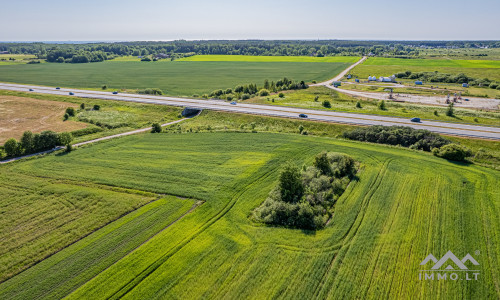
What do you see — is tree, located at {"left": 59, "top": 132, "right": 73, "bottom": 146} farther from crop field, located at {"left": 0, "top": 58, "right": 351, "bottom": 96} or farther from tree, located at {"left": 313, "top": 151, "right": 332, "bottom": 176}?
crop field, located at {"left": 0, "top": 58, "right": 351, "bottom": 96}

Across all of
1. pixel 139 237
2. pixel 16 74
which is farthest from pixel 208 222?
pixel 16 74

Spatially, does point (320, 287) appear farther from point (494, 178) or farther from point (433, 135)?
point (433, 135)

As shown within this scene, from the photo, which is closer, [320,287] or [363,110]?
[320,287]

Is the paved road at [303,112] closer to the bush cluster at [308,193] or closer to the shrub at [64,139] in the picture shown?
the bush cluster at [308,193]

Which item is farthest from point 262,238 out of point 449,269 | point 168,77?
point 168,77

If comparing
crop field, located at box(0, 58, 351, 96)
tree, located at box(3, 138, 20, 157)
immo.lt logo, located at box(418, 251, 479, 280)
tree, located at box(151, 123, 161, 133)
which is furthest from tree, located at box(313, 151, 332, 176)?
crop field, located at box(0, 58, 351, 96)

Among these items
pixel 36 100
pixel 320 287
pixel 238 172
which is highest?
pixel 36 100

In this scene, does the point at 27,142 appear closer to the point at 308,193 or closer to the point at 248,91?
the point at 308,193
